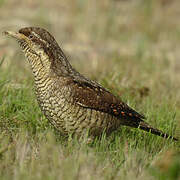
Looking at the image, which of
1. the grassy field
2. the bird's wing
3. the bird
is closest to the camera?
the grassy field

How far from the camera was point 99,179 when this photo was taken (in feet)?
13.0

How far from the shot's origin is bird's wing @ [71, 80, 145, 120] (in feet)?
17.1

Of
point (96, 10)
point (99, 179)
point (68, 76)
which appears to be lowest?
point (99, 179)

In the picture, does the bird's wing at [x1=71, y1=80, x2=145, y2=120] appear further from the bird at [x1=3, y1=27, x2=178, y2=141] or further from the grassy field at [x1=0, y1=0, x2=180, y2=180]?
the grassy field at [x1=0, y1=0, x2=180, y2=180]

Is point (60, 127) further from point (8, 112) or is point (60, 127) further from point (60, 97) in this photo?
point (8, 112)

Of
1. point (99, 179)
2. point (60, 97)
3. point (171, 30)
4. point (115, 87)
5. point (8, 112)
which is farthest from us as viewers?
point (171, 30)

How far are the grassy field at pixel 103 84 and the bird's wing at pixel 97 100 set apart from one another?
33 centimetres

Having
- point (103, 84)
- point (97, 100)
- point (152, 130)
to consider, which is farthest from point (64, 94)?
point (103, 84)

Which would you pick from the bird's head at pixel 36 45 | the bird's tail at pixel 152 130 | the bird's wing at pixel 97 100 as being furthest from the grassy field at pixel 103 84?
the bird's head at pixel 36 45

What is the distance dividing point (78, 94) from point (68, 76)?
0.87 feet

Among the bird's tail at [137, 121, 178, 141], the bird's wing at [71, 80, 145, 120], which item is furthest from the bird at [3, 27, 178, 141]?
the bird's tail at [137, 121, 178, 141]

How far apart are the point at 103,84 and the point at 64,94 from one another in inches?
77.5

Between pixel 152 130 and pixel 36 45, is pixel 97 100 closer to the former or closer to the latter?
pixel 152 130

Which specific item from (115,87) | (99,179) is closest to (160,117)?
(115,87)
